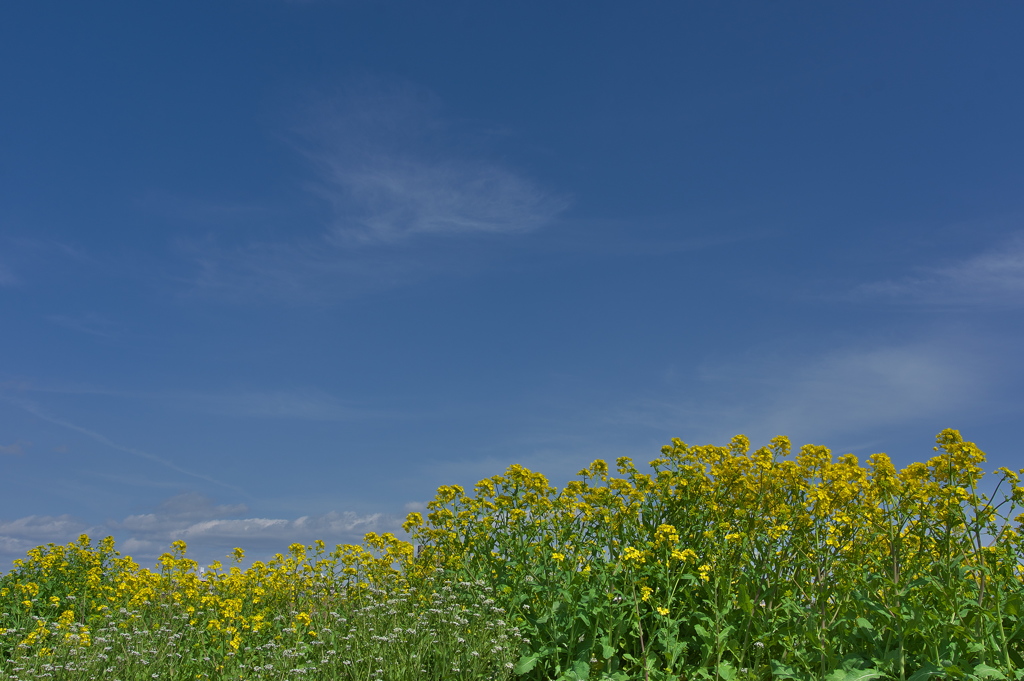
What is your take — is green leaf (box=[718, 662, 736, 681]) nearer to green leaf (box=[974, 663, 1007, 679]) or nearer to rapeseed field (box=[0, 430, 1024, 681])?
rapeseed field (box=[0, 430, 1024, 681])

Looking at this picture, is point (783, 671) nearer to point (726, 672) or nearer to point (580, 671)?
point (726, 672)

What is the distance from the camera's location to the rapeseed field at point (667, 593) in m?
5.55

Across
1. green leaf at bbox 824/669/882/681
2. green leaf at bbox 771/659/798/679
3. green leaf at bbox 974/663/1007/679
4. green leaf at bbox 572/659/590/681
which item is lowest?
green leaf at bbox 974/663/1007/679

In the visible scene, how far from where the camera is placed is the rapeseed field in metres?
5.55

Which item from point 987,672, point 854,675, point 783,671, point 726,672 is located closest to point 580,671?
point 726,672

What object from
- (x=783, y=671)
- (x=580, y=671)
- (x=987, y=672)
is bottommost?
(x=987, y=672)

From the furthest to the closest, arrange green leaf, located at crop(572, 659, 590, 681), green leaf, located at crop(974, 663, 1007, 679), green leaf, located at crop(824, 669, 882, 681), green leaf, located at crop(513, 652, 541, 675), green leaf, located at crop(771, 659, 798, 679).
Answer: green leaf, located at crop(513, 652, 541, 675) → green leaf, located at crop(572, 659, 590, 681) → green leaf, located at crop(771, 659, 798, 679) → green leaf, located at crop(824, 669, 882, 681) → green leaf, located at crop(974, 663, 1007, 679)

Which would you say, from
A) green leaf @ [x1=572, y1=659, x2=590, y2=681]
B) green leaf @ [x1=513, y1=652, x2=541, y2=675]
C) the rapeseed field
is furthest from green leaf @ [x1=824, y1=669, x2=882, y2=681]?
green leaf @ [x1=513, y1=652, x2=541, y2=675]

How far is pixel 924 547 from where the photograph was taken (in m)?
6.30

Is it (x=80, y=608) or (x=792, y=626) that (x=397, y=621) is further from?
(x=80, y=608)

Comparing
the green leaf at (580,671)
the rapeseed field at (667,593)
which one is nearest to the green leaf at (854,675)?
the rapeseed field at (667,593)

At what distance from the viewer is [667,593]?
20.1 ft

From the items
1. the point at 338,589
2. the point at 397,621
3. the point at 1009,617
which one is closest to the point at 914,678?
the point at 1009,617

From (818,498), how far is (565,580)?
100 inches
